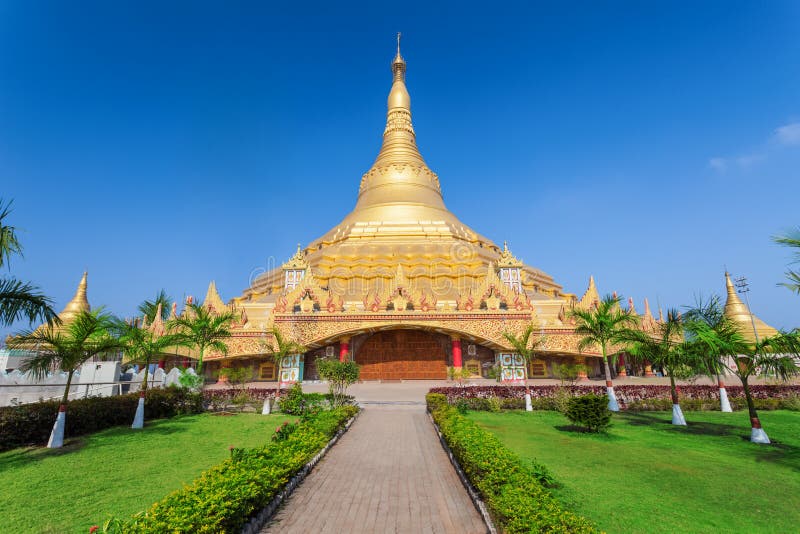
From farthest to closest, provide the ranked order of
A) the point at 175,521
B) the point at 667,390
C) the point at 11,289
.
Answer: the point at 667,390 < the point at 11,289 < the point at 175,521

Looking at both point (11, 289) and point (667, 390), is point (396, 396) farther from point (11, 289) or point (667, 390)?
point (11, 289)

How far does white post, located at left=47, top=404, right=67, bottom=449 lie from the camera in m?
10.8

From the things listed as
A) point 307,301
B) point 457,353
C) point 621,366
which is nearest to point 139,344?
point 307,301

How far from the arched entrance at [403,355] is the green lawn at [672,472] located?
1287 centimetres

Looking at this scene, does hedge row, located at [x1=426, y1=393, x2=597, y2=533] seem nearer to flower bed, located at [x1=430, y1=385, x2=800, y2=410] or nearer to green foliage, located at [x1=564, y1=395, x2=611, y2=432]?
green foliage, located at [x1=564, y1=395, x2=611, y2=432]

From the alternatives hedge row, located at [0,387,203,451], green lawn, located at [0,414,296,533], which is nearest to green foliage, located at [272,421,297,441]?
green lawn, located at [0,414,296,533]

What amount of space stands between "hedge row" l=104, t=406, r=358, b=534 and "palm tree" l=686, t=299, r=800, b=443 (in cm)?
1168

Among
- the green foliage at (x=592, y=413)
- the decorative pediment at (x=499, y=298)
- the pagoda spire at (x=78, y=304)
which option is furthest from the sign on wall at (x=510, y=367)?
the pagoda spire at (x=78, y=304)

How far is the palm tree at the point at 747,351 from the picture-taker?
10.7 m

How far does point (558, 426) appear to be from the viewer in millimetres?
14078

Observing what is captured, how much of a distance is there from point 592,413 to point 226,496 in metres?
10.7

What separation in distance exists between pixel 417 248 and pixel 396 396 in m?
16.2

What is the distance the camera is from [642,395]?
61.7ft

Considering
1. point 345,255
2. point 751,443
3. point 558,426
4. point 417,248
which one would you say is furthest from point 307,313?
point 751,443
